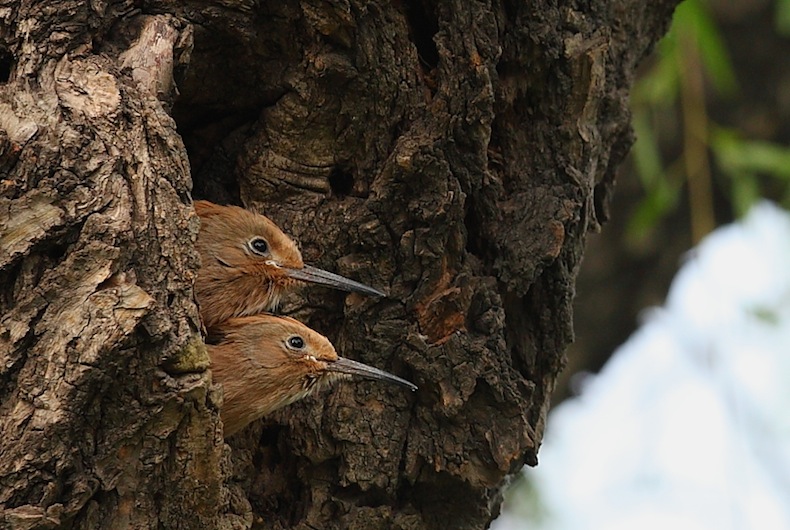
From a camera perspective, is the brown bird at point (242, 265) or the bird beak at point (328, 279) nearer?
the bird beak at point (328, 279)

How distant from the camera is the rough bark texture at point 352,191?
3.27 m

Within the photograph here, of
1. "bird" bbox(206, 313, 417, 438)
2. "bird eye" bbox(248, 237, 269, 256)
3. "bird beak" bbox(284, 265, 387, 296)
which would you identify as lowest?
"bird" bbox(206, 313, 417, 438)

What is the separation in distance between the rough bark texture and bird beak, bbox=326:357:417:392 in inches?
2.4

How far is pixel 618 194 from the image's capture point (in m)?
7.49

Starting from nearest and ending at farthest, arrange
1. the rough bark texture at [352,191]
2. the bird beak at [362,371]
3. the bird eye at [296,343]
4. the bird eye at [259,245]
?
the rough bark texture at [352,191] < the bird beak at [362,371] < the bird eye at [296,343] < the bird eye at [259,245]

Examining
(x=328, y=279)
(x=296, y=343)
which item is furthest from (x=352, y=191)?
(x=296, y=343)

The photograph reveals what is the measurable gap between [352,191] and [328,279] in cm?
28

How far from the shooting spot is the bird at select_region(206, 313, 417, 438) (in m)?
3.92

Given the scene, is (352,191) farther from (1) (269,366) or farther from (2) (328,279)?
(1) (269,366)

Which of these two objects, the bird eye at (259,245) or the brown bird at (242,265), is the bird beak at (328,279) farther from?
the bird eye at (259,245)

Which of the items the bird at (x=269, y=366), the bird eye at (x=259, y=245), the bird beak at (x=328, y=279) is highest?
the bird beak at (x=328, y=279)

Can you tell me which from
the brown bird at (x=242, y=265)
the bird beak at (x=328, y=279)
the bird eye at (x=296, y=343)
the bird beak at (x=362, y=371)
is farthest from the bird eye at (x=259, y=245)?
the bird beak at (x=362, y=371)

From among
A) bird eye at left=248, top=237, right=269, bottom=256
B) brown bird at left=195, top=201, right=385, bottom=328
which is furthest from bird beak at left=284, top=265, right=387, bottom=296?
bird eye at left=248, top=237, right=269, bottom=256

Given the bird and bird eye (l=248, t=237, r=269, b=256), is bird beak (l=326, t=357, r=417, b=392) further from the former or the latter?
bird eye (l=248, t=237, r=269, b=256)
